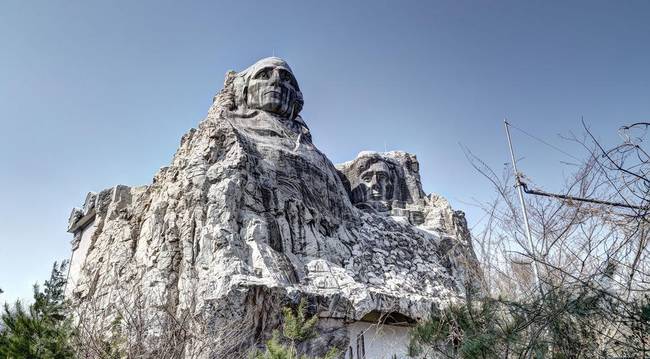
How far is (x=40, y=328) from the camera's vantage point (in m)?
5.86

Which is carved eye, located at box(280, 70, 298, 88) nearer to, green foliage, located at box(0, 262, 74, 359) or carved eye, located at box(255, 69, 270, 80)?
carved eye, located at box(255, 69, 270, 80)

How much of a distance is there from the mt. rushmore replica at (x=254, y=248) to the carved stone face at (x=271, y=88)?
27 millimetres

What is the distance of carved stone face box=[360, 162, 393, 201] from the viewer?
1366 cm

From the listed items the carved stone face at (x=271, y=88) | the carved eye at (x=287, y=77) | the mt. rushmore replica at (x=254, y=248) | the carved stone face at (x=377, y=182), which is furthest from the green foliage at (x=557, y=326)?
the carved stone face at (x=377, y=182)

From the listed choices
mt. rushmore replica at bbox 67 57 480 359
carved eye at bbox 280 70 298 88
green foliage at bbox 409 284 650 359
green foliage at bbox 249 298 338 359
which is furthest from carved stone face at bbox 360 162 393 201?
green foliage at bbox 409 284 650 359

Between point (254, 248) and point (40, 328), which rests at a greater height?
point (254, 248)

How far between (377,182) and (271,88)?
13.1 ft

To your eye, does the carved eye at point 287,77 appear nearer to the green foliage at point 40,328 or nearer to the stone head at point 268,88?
the stone head at point 268,88

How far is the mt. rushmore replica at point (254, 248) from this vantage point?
715 centimetres

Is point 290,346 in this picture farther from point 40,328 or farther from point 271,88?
point 271,88

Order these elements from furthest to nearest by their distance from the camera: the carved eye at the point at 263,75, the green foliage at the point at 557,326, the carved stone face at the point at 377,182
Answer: the carved stone face at the point at 377,182, the carved eye at the point at 263,75, the green foliage at the point at 557,326

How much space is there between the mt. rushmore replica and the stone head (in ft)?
0.10

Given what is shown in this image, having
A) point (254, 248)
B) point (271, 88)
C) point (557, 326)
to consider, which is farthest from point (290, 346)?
point (271, 88)

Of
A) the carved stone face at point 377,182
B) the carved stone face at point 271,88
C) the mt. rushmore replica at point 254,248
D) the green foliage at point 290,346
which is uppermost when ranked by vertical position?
the carved stone face at point 271,88
